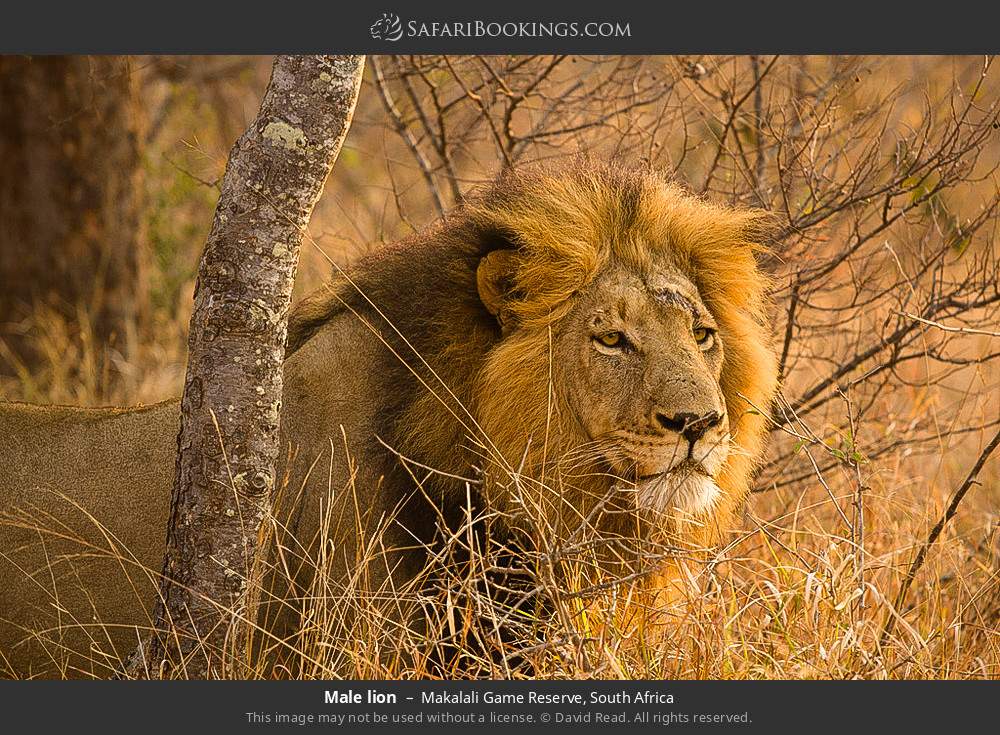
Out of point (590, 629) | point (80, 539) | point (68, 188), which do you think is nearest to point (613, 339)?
point (590, 629)

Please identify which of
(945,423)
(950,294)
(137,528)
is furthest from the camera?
(945,423)

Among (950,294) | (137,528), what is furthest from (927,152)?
(137,528)

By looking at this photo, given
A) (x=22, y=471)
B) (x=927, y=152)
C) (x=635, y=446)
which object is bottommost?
(x=635, y=446)

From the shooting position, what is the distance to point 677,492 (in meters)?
3.57

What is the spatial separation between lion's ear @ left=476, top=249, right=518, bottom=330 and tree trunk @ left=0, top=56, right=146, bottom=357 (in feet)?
14.5

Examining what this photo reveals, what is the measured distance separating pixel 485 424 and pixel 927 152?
2740 mm

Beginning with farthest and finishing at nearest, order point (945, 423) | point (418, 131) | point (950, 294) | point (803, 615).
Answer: point (418, 131) → point (945, 423) → point (950, 294) → point (803, 615)

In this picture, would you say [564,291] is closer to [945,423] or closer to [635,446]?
[635,446]

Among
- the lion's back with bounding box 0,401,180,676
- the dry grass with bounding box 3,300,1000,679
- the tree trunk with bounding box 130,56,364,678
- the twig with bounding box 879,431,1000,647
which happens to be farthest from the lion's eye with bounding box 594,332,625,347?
the lion's back with bounding box 0,401,180,676

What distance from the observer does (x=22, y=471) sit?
430 centimetres

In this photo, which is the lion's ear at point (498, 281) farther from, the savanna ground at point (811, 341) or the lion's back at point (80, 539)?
the lion's back at point (80, 539)
